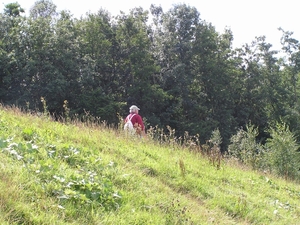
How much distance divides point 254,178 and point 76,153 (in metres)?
4.55

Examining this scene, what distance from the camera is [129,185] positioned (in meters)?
4.38

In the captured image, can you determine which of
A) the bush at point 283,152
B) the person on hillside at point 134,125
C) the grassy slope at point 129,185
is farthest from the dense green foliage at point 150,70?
the grassy slope at point 129,185

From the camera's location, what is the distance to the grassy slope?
3164 mm

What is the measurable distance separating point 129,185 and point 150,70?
103ft

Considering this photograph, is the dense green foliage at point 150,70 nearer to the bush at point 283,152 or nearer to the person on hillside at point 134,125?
the bush at point 283,152

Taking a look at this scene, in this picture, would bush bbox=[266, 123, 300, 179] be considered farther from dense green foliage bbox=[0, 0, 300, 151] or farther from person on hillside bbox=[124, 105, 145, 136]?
dense green foliage bbox=[0, 0, 300, 151]

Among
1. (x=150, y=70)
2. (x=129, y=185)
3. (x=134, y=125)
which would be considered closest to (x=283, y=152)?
(x=134, y=125)

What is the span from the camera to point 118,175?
451cm

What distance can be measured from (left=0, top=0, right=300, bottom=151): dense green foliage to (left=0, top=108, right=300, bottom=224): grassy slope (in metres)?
22.6

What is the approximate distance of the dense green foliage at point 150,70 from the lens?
1204 inches

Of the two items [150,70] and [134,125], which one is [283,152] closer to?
[134,125]

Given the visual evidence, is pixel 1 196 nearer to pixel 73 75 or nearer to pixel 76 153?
pixel 76 153

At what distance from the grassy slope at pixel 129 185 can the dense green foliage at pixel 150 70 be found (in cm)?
2256

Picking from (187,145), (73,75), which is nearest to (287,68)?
(73,75)
